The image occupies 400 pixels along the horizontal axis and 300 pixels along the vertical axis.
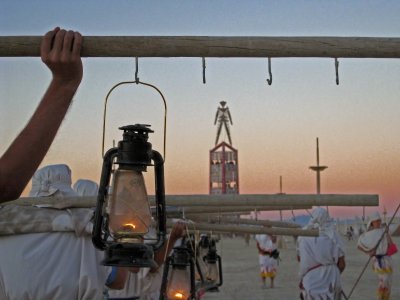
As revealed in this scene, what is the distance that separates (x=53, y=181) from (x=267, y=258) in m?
16.8

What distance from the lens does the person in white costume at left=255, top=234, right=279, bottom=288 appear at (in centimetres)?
1978

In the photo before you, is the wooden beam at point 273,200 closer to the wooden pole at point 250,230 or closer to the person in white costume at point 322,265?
the wooden pole at point 250,230

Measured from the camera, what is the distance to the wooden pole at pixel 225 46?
2.20 metres

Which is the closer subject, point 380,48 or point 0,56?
point 0,56

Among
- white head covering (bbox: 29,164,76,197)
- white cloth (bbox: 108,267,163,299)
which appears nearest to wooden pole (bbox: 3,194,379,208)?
white head covering (bbox: 29,164,76,197)

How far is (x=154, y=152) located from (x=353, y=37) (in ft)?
2.73

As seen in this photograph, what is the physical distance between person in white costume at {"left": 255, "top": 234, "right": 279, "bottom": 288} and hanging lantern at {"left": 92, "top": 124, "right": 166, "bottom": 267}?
17.5 m

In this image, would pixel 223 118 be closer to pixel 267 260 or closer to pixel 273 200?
pixel 267 260

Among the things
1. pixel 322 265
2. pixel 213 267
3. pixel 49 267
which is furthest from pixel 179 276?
pixel 322 265

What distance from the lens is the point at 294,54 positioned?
7.66 ft

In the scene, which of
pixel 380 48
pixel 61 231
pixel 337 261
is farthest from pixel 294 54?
pixel 337 261

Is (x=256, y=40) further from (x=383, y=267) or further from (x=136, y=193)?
(x=383, y=267)

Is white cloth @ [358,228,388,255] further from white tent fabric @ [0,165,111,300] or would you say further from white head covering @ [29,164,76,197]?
white tent fabric @ [0,165,111,300]

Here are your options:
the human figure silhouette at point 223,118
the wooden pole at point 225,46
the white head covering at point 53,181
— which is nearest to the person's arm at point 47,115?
the wooden pole at point 225,46
